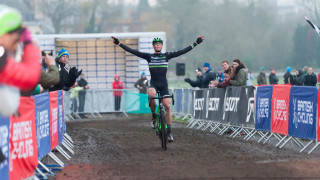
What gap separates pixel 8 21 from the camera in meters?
5.08

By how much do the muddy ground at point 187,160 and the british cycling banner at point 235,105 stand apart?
0.94 metres

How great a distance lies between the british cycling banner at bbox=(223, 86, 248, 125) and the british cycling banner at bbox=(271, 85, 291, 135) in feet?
6.51

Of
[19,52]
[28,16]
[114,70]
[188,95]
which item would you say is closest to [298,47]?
[114,70]

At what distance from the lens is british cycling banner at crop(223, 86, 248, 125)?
15.6 m

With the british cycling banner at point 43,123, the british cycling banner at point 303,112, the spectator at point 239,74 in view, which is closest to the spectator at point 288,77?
the spectator at point 239,74

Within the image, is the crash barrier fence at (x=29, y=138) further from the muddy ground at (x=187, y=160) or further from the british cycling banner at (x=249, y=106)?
the british cycling banner at (x=249, y=106)

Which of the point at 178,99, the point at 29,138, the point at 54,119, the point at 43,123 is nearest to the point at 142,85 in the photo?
the point at 178,99

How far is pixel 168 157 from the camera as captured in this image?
10.8 meters

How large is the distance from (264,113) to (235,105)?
221 cm

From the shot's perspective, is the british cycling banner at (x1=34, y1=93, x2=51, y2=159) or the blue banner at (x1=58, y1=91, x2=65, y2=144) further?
the blue banner at (x1=58, y1=91, x2=65, y2=144)

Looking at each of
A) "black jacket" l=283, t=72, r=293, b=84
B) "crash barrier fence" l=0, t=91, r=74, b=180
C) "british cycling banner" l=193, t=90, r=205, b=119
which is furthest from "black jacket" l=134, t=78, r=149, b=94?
"crash barrier fence" l=0, t=91, r=74, b=180

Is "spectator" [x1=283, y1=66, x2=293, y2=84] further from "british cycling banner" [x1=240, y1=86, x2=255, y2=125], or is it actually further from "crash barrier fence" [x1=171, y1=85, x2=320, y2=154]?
"british cycling banner" [x1=240, y1=86, x2=255, y2=125]

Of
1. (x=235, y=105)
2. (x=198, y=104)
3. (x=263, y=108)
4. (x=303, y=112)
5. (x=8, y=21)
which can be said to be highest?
(x=8, y=21)

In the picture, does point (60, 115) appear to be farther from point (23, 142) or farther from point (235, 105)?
point (235, 105)
